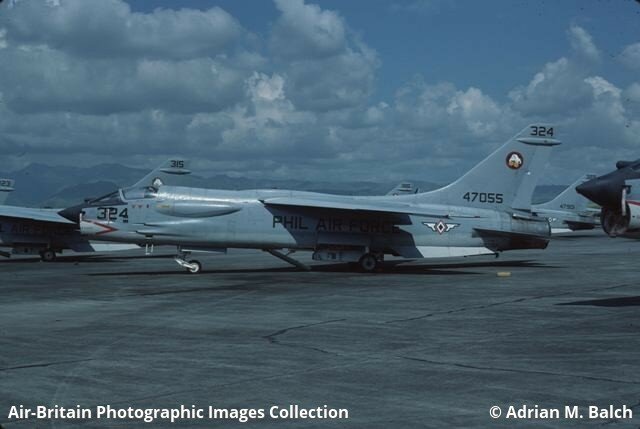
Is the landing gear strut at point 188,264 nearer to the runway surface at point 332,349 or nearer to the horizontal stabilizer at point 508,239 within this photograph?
the runway surface at point 332,349

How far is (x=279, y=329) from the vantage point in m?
12.5

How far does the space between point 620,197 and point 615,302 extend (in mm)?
4055

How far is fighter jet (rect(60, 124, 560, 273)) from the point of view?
2505 centimetres

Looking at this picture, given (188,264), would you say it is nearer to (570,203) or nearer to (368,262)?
(368,262)

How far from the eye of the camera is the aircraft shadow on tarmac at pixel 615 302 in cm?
1535

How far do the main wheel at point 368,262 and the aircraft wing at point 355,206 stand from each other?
1845 mm

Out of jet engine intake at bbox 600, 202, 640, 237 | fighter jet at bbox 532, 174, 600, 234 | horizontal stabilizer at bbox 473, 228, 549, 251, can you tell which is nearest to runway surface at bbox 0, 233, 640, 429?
jet engine intake at bbox 600, 202, 640, 237

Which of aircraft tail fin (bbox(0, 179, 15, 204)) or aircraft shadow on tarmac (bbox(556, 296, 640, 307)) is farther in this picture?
aircraft tail fin (bbox(0, 179, 15, 204))

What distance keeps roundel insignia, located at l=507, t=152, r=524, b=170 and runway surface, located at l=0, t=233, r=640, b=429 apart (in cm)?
711

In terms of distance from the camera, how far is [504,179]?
27.1m

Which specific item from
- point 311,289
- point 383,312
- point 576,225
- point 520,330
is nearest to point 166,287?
point 311,289

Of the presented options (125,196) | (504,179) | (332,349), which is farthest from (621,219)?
(125,196)

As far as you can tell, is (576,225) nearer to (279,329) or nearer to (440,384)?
(279,329)

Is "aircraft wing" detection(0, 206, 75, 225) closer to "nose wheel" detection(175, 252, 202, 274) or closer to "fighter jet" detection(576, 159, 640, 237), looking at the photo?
"nose wheel" detection(175, 252, 202, 274)
